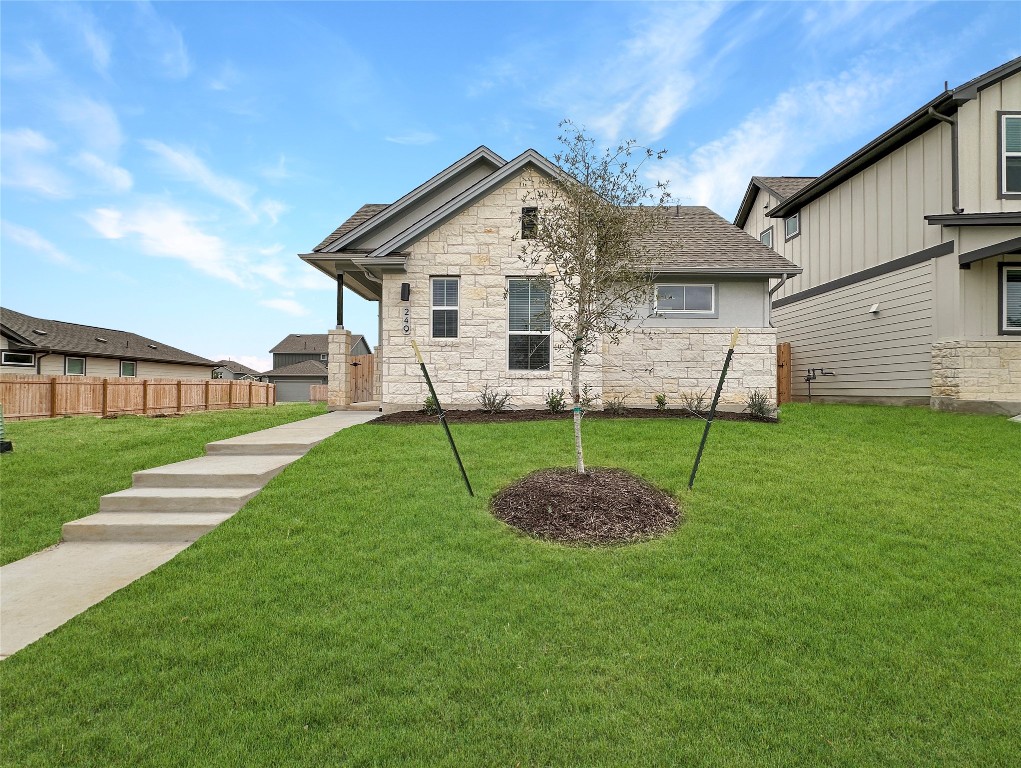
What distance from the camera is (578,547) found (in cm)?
443

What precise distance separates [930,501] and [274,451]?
890cm

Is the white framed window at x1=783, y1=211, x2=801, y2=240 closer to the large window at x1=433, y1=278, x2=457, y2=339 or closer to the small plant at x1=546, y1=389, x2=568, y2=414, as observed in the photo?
the small plant at x1=546, y1=389, x2=568, y2=414

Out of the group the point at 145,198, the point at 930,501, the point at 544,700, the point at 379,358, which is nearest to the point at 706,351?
the point at 930,501

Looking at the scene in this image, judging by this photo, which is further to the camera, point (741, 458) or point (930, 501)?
point (741, 458)

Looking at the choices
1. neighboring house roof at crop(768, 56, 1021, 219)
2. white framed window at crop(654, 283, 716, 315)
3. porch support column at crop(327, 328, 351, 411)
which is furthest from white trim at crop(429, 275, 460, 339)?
neighboring house roof at crop(768, 56, 1021, 219)

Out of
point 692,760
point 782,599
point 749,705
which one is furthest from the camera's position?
point 782,599

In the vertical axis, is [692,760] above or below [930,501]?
below

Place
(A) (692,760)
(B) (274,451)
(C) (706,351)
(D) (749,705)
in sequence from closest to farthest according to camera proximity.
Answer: (A) (692,760) < (D) (749,705) < (B) (274,451) < (C) (706,351)

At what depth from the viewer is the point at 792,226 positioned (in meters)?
17.9

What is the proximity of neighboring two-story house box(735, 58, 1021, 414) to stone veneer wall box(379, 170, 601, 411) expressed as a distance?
8695 mm

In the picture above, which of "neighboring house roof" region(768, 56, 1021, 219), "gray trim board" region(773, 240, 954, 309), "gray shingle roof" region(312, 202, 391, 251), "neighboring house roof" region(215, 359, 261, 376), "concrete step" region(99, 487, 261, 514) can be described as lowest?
"concrete step" region(99, 487, 261, 514)

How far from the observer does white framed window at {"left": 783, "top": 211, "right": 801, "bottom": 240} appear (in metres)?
17.4

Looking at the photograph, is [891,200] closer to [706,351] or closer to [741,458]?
[706,351]

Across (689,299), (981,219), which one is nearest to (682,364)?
(689,299)
